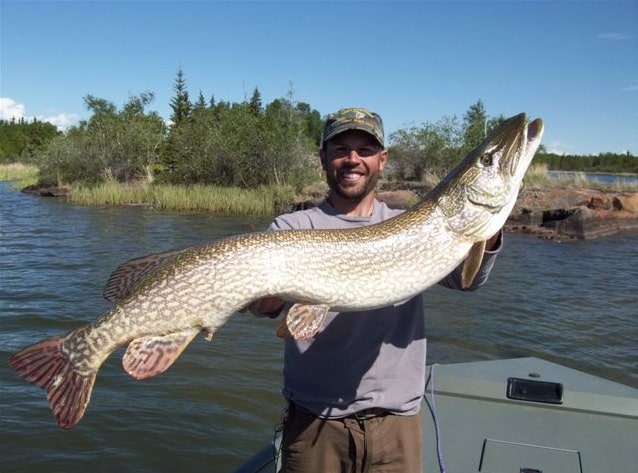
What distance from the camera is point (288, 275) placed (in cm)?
253

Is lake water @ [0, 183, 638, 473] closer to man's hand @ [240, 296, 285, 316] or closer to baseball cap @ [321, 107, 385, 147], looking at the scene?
man's hand @ [240, 296, 285, 316]

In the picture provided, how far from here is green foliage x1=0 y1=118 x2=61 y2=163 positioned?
245ft

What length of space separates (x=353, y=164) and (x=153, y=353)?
4.54 ft

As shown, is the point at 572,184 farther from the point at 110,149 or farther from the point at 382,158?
the point at 382,158

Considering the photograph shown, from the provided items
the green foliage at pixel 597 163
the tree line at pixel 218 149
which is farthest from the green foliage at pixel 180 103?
the green foliage at pixel 597 163

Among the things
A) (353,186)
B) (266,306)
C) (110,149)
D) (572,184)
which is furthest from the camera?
(110,149)

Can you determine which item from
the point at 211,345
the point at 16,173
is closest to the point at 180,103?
the point at 16,173

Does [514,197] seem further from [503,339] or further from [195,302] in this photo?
[503,339]

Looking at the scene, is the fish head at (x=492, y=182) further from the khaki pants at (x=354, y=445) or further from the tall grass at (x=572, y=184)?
the tall grass at (x=572, y=184)

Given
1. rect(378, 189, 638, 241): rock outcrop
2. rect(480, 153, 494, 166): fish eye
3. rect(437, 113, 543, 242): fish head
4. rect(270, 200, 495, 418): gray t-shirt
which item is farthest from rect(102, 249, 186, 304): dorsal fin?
rect(378, 189, 638, 241): rock outcrop

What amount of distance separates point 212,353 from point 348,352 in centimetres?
582

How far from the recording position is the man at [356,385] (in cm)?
266

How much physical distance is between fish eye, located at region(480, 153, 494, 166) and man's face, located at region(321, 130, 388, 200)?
1.87 ft

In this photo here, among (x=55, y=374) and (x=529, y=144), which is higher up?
(x=529, y=144)
